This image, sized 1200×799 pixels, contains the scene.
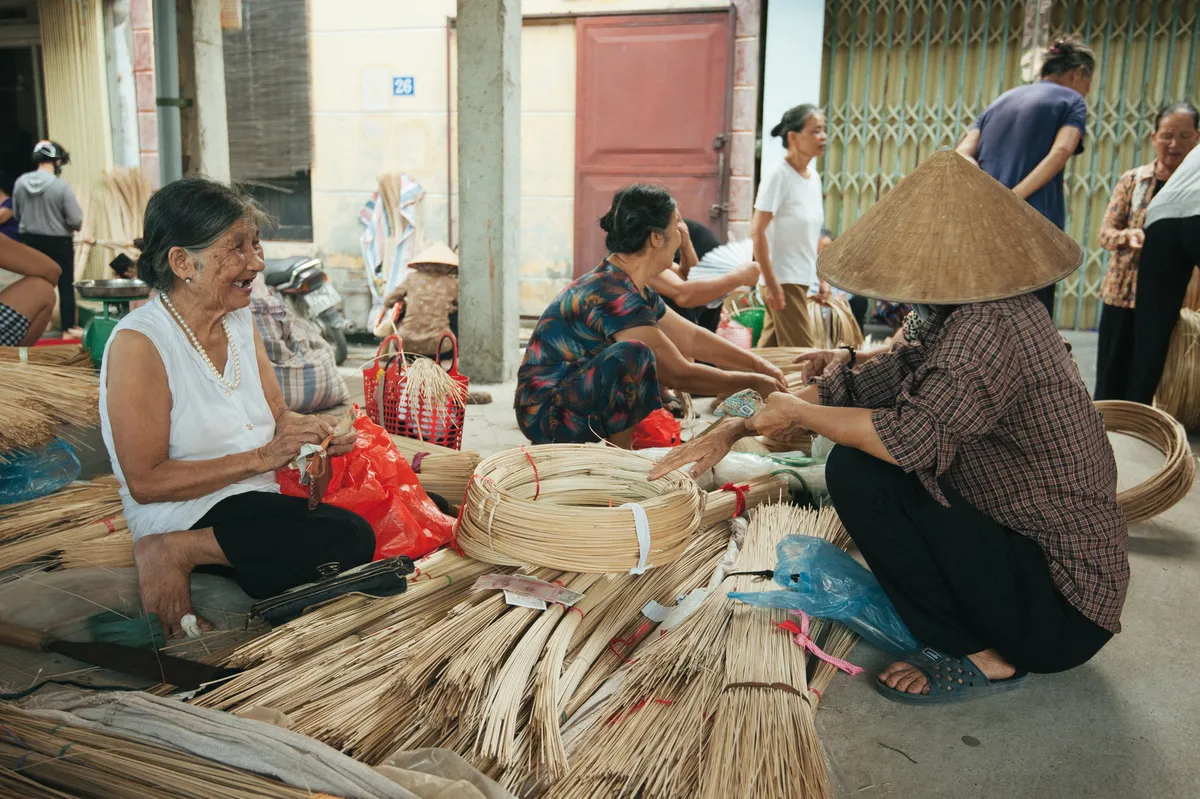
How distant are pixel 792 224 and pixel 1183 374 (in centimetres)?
208

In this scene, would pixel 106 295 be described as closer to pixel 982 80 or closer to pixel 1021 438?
pixel 1021 438

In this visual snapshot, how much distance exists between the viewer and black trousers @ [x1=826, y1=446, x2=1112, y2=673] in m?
2.05

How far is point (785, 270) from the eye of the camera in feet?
17.0

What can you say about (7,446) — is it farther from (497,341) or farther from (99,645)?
(497,341)

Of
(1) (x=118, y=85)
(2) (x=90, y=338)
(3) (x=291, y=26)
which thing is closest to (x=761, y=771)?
(2) (x=90, y=338)

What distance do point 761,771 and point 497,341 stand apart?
4.28m

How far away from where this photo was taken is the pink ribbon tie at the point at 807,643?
7.15 feet

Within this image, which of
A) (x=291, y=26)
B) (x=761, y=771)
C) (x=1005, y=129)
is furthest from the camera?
(x=291, y=26)

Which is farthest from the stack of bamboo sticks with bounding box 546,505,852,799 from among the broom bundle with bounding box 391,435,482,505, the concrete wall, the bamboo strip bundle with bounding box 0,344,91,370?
the concrete wall

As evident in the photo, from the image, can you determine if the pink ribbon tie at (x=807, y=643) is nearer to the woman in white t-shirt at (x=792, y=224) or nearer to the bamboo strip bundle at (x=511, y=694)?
the bamboo strip bundle at (x=511, y=694)

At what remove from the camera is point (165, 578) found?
227 cm

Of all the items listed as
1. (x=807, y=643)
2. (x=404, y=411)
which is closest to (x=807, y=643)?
(x=807, y=643)

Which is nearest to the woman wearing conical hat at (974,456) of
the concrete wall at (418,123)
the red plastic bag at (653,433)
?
the red plastic bag at (653,433)

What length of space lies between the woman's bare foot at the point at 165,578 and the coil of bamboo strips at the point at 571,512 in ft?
2.28
